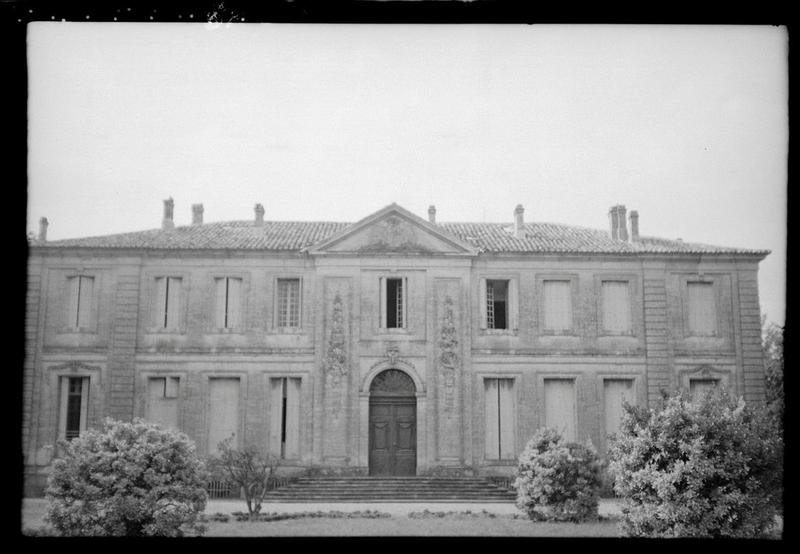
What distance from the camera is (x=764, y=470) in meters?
10.2

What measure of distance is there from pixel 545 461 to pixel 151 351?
7.76 meters

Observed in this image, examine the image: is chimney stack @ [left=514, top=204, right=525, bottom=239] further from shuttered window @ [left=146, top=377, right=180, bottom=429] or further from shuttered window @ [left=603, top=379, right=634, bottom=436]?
shuttered window @ [left=146, top=377, right=180, bottom=429]

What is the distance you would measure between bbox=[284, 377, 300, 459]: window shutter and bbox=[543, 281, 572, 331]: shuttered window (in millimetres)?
5295

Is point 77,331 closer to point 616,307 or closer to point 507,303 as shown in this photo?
point 507,303

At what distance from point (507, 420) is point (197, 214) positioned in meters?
7.31

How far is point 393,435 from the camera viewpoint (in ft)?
52.6

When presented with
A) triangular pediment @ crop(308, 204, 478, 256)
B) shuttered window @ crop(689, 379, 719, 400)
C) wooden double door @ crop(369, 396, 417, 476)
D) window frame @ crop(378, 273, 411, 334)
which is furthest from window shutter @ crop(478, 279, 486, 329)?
shuttered window @ crop(689, 379, 719, 400)

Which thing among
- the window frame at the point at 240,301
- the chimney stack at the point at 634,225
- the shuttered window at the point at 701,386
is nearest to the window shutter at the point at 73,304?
the window frame at the point at 240,301

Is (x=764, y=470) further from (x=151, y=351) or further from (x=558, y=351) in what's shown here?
(x=151, y=351)

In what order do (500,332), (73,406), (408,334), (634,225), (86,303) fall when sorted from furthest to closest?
1. (500,332)
2. (408,334)
3. (634,225)
4. (86,303)
5. (73,406)

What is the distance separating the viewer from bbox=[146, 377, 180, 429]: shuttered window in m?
15.2

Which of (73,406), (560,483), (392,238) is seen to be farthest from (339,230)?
(560,483)

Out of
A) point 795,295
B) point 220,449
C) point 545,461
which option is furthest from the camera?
point 220,449
